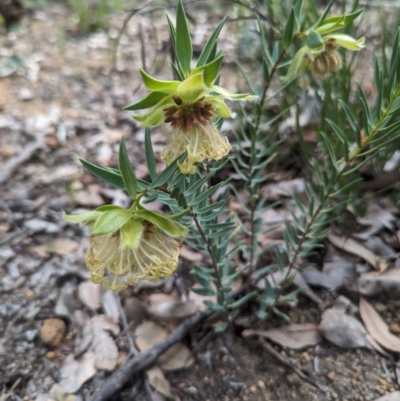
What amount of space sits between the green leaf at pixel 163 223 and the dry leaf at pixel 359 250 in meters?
0.92

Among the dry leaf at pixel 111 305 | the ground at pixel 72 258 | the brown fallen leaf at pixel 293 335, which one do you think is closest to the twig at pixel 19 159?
the ground at pixel 72 258

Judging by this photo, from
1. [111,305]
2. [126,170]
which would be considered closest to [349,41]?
[126,170]

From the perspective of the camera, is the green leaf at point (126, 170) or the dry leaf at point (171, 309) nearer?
the green leaf at point (126, 170)

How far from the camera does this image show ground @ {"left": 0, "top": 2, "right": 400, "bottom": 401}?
4.25 feet

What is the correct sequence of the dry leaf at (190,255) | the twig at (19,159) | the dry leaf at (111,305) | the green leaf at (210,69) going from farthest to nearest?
the twig at (19,159), the dry leaf at (190,255), the dry leaf at (111,305), the green leaf at (210,69)

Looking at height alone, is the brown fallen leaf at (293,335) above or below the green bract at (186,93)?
below

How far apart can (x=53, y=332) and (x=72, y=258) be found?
372 mm

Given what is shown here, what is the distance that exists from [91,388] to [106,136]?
1.51 m

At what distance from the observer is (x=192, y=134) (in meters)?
0.80

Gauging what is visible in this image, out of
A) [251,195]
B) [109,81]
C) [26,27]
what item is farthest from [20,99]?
[251,195]

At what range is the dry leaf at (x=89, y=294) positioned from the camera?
157cm

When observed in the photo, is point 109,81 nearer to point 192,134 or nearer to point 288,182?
point 288,182

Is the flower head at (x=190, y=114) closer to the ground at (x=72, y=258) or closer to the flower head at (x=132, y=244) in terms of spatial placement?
the flower head at (x=132, y=244)

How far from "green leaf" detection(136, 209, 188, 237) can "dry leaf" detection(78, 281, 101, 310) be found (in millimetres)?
875
